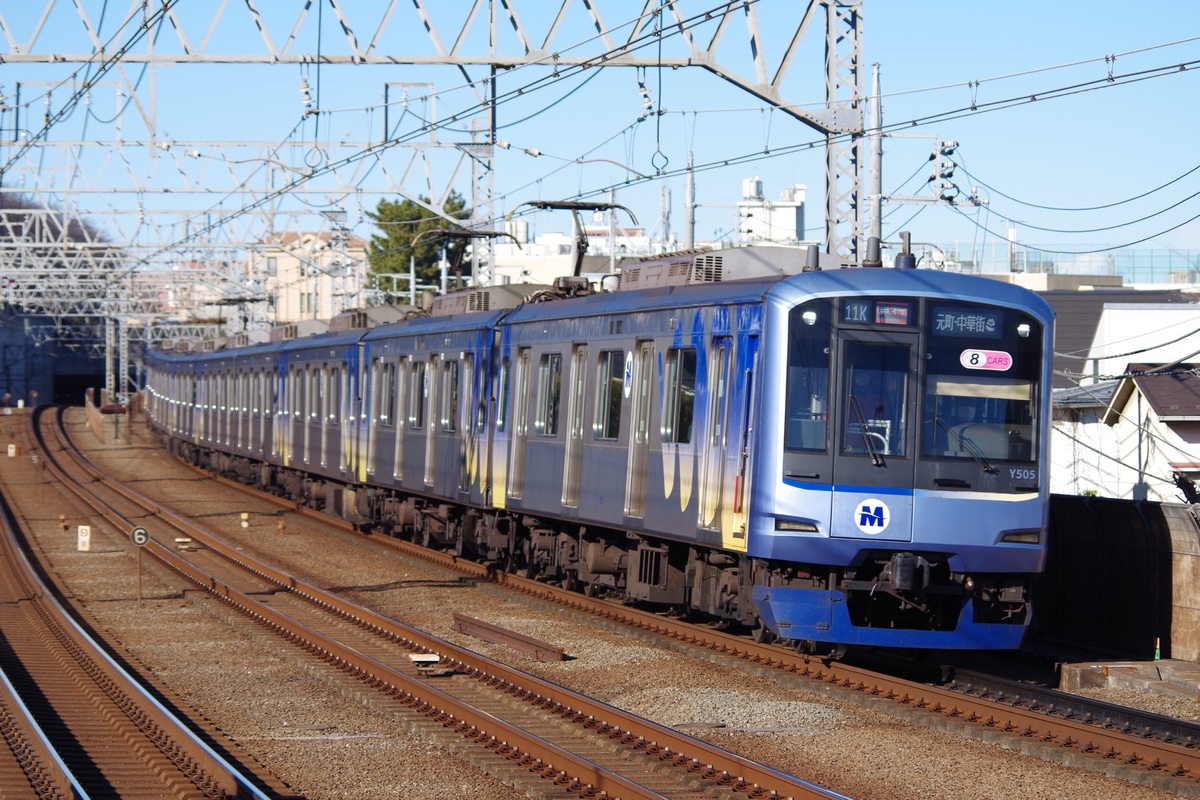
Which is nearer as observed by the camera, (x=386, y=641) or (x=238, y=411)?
(x=386, y=641)

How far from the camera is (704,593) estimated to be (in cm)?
1265

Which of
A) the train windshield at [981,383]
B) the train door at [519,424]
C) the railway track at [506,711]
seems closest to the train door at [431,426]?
the railway track at [506,711]

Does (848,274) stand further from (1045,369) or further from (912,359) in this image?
(1045,369)

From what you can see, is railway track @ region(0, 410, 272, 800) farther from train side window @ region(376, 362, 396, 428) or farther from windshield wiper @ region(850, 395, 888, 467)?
train side window @ region(376, 362, 396, 428)

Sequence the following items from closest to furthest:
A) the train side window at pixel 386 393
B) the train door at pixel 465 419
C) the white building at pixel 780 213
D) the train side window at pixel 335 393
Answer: the train door at pixel 465 419 < the train side window at pixel 386 393 < the train side window at pixel 335 393 < the white building at pixel 780 213

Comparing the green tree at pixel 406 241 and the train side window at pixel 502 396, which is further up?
the green tree at pixel 406 241

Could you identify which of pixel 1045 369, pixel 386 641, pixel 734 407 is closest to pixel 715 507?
pixel 734 407

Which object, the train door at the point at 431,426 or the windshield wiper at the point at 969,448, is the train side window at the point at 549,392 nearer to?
the train door at the point at 431,426

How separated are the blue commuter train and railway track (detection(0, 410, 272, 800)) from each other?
4.13m

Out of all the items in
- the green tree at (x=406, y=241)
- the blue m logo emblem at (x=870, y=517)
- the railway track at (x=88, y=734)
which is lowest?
the railway track at (x=88, y=734)

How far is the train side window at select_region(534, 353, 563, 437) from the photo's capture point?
603 inches

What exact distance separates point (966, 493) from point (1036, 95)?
A: 408cm

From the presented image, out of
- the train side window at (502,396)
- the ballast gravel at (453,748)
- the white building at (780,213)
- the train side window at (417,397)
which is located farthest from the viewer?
the white building at (780,213)

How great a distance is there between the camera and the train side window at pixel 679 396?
488 inches
